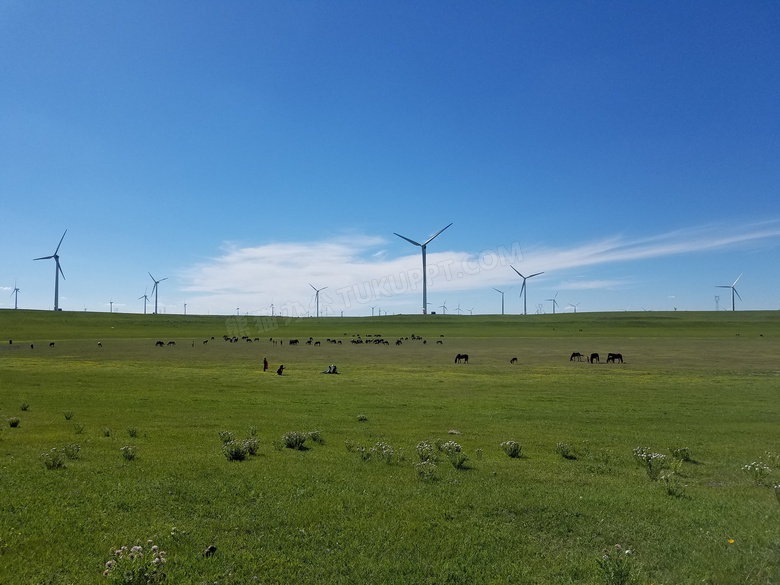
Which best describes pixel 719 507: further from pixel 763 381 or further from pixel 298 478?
pixel 763 381

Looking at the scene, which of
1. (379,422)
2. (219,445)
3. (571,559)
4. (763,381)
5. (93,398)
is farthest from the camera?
(763,381)

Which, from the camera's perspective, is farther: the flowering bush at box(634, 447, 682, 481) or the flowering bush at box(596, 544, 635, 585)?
the flowering bush at box(634, 447, 682, 481)

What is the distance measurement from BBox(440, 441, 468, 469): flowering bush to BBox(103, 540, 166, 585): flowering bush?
878cm

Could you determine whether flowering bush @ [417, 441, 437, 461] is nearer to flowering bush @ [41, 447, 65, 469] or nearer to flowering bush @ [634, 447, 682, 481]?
flowering bush @ [634, 447, 682, 481]

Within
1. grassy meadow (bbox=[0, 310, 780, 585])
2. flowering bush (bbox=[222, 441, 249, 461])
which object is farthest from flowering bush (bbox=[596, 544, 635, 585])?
flowering bush (bbox=[222, 441, 249, 461])

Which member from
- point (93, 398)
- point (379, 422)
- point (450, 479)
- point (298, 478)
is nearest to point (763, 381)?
point (379, 422)

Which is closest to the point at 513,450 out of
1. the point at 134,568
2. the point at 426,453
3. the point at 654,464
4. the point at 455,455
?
the point at 455,455

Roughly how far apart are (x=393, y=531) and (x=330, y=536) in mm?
1204

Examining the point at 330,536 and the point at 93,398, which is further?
the point at 93,398

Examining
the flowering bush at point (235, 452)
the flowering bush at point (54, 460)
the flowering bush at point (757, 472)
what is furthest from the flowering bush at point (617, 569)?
the flowering bush at point (54, 460)

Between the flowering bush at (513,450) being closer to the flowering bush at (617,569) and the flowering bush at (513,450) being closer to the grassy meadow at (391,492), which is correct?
the grassy meadow at (391,492)

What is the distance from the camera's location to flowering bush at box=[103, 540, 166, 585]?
6875 mm

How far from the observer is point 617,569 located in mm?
7371

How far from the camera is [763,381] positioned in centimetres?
3797
